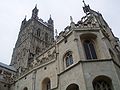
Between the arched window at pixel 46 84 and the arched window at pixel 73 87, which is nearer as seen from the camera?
the arched window at pixel 73 87

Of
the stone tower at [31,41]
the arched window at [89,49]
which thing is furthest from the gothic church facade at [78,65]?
the stone tower at [31,41]

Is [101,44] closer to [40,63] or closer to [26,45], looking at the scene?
[40,63]

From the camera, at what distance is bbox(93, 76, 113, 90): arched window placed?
16.8m

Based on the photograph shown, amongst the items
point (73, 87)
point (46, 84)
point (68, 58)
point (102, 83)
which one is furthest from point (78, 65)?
point (46, 84)

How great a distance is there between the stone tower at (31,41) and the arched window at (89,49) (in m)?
31.4

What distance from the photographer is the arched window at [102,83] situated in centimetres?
1675

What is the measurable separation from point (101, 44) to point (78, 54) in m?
3.06

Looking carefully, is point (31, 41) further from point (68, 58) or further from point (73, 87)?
point (73, 87)

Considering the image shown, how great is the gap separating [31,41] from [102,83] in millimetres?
43423

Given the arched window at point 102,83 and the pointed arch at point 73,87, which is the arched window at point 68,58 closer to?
the pointed arch at point 73,87

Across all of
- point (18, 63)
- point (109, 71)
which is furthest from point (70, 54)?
point (18, 63)

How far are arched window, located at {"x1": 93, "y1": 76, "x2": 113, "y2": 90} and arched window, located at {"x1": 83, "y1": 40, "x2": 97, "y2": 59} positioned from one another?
306 cm

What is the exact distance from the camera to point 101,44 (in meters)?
20.0

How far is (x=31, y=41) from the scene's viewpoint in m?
58.2
